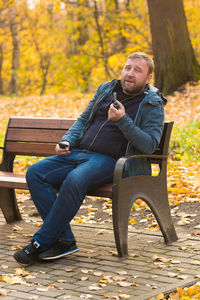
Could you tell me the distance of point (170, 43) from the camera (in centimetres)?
1325

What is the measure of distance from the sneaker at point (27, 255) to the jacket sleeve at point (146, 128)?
111cm

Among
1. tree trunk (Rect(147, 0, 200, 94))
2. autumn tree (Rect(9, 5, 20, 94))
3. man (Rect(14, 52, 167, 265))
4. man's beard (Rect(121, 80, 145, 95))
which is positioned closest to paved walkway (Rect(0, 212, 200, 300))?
man (Rect(14, 52, 167, 265))

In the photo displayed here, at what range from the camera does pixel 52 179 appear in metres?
4.45

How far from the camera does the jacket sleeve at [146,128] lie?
164 inches

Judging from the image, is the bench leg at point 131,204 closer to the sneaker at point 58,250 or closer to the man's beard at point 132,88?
the sneaker at point 58,250

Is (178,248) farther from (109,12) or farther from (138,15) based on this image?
(138,15)

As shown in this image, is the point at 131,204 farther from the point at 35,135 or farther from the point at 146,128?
the point at 35,135

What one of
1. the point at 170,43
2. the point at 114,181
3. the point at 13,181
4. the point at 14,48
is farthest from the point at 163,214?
the point at 14,48

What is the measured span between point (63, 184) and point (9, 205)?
1601 millimetres

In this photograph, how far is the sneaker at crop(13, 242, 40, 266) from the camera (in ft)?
13.1

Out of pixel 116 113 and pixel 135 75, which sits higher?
pixel 135 75

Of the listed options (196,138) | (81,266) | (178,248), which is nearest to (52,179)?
(81,266)

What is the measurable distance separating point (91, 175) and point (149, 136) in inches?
21.9

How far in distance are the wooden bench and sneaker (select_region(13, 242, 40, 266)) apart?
2.07 feet
